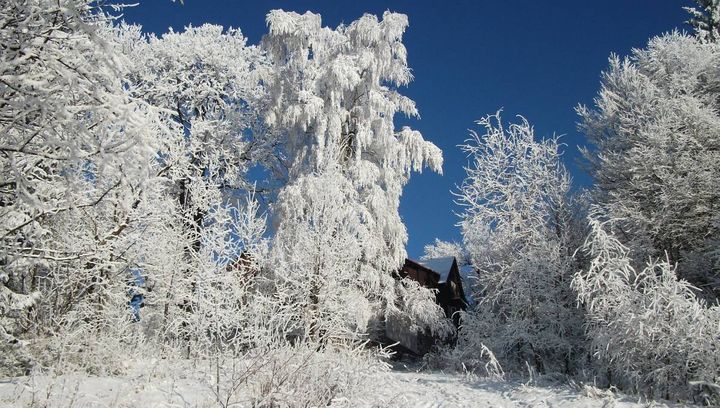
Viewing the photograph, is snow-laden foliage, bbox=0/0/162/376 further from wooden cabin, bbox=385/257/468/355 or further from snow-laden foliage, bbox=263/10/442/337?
wooden cabin, bbox=385/257/468/355

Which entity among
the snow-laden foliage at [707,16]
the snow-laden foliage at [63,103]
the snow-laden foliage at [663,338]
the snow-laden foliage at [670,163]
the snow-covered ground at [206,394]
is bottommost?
the snow-covered ground at [206,394]

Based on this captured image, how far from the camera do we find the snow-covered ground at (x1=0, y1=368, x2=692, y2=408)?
20.0 feet

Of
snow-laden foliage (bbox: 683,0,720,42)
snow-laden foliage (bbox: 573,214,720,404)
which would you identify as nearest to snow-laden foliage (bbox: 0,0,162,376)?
snow-laden foliage (bbox: 573,214,720,404)

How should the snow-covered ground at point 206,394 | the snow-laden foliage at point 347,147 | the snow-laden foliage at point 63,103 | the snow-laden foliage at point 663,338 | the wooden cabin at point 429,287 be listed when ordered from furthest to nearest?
the wooden cabin at point 429,287, the snow-laden foliage at point 347,147, the snow-laden foliage at point 663,338, the snow-covered ground at point 206,394, the snow-laden foliage at point 63,103

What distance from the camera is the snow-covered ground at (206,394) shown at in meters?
6.09

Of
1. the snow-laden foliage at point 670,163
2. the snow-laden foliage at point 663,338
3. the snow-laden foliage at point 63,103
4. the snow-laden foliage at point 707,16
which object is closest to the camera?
the snow-laden foliage at point 63,103

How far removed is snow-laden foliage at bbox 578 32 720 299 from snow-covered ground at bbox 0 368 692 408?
5.33 meters

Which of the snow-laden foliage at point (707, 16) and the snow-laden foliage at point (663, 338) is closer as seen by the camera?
the snow-laden foliage at point (663, 338)

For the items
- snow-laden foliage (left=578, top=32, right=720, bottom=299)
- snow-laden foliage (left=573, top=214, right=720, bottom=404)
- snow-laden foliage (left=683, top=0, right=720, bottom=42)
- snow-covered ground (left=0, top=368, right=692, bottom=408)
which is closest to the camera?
snow-covered ground (left=0, top=368, right=692, bottom=408)

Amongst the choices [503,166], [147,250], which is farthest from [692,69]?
[147,250]

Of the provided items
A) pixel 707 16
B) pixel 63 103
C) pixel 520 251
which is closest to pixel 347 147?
pixel 520 251

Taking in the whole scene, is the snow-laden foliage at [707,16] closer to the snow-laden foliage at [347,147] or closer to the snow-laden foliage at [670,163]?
the snow-laden foliage at [670,163]

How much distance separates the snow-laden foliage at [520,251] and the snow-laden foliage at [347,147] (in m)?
2.73

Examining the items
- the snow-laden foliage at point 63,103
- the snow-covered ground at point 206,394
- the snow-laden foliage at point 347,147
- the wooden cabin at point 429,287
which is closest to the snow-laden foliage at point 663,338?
the snow-covered ground at point 206,394
